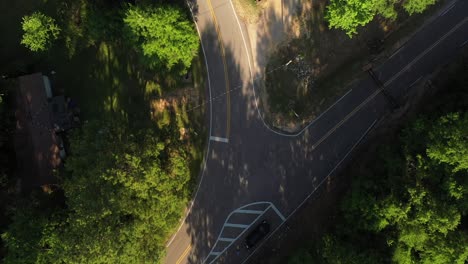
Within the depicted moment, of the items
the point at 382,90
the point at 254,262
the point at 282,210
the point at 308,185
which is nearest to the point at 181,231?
the point at 254,262

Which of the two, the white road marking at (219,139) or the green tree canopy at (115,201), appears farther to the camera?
the white road marking at (219,139)

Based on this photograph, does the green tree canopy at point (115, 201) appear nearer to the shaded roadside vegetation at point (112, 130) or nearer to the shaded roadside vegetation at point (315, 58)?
the shaded roadside vegetation at point (112, 130)

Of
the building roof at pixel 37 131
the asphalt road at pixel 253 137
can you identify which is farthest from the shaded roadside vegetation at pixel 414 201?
the building roof at pixel 37 131

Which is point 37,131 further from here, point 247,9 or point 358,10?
point 358,10

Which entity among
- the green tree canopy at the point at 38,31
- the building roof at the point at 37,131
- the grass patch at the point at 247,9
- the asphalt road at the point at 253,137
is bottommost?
the asphalt road at the point at 253,137

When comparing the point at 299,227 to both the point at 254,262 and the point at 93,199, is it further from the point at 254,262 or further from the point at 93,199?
the point at 93,199
